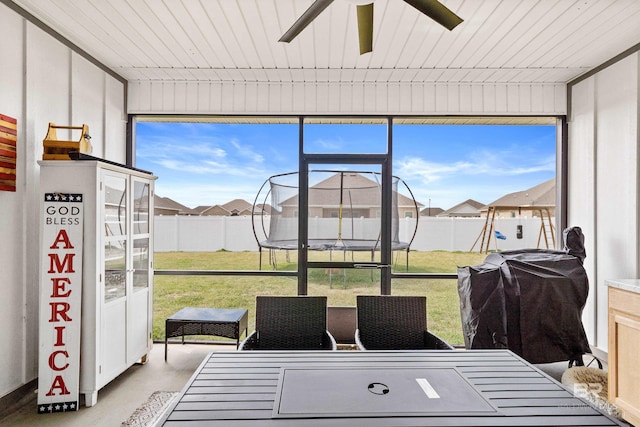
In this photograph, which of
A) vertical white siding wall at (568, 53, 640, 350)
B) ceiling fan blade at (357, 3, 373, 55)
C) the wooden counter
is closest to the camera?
ceiling fan blade at (357, 3, 373, 55)

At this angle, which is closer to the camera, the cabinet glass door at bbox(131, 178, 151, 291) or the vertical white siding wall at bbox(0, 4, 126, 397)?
the vertical white siding wall at bbox(0, 4, 126, 397)

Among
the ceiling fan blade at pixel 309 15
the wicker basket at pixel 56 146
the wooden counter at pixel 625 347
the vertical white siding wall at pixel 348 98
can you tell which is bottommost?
the wooden counter at pixel 625 347

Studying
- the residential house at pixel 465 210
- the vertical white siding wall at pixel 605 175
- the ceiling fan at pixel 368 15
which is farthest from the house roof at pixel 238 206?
the vertical white siding wall at pixel 605 175

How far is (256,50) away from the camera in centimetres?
319

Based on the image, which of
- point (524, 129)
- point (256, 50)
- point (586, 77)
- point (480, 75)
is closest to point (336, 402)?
point (256, 50)

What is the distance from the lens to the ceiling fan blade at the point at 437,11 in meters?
1.73

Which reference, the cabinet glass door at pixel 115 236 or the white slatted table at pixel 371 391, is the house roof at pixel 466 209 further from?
the cabinet glass door at pixel 115 236

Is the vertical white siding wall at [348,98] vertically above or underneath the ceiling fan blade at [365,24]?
above

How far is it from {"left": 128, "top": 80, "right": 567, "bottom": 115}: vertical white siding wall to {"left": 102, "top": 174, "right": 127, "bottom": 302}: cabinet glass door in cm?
139

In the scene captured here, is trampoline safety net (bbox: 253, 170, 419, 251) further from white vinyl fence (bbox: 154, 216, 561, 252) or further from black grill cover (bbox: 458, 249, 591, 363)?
black grill cover (bbox: 458, 249, 591, 363)

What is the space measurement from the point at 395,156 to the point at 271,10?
6.75ft

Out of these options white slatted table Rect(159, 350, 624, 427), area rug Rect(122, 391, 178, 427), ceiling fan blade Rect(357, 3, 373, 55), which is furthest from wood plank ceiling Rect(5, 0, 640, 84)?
area rug Rect(122, 391, 178, 427)

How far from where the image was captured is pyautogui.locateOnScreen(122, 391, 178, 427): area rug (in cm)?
240

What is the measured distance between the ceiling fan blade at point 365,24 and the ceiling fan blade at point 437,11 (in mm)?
246
